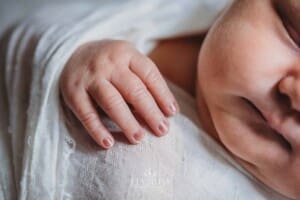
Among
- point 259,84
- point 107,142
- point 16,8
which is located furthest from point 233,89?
point 16,8

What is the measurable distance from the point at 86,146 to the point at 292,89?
234 mm

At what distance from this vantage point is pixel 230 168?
0.64m

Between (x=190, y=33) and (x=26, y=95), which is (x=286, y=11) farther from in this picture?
(x=26, y=95)

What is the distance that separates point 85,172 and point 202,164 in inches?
5.2

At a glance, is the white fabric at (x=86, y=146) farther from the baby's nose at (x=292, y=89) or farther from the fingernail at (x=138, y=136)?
the baby's nose at (x=292, y=89)

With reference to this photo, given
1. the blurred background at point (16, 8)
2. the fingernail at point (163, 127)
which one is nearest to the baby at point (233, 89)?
the fingernail at point (163, 127)

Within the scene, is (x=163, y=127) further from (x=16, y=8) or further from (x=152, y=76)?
(x=16, y=8)

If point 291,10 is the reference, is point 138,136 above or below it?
below

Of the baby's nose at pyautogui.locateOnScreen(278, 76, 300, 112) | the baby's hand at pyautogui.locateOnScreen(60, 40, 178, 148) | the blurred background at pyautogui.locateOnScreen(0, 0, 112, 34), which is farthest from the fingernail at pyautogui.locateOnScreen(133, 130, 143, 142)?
the blurred background at pyautogui.locateOnScreen(0, 0, 112, 34)

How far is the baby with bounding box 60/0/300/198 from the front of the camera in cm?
55

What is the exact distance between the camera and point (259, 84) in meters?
0.55

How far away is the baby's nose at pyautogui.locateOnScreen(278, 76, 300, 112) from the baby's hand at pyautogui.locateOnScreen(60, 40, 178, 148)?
0.14 m

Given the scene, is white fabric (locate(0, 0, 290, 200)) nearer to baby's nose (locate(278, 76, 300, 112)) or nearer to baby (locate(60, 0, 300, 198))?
baby (locate(60, 0, 300, 198))

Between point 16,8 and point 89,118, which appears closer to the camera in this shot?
point 89,118
